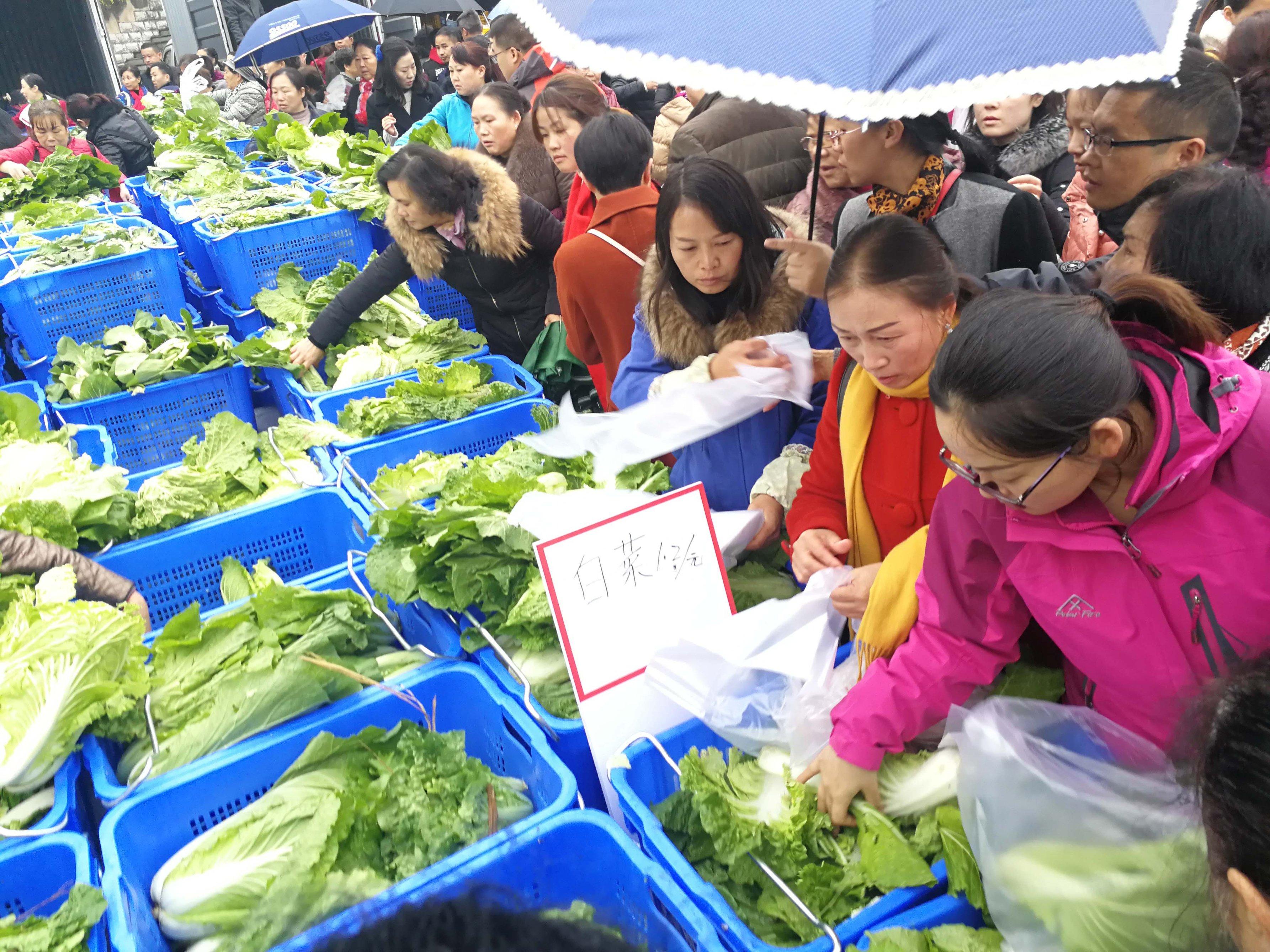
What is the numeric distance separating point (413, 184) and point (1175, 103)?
281 cm

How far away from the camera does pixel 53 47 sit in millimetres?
18625

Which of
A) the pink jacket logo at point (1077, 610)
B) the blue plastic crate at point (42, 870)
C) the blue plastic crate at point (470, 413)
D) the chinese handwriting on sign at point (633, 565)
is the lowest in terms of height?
the blue plastic crate at point (42, 870)

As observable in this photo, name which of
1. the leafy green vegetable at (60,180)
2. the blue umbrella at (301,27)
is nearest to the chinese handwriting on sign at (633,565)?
the leafy green vegetable at (60,180)

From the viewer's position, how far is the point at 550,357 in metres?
3.90

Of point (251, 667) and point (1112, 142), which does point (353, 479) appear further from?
point (1112, 142)

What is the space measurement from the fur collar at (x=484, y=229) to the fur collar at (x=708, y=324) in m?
1.54

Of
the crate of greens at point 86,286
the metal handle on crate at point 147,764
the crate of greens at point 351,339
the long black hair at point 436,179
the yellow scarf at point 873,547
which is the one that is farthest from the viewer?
the crate of greens at point 86,286

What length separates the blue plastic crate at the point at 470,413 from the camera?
3479 mm

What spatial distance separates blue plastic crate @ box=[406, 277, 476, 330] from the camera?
5.02m

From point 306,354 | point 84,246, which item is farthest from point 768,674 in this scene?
point 84,246

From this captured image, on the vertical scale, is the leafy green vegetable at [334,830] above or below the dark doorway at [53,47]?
below

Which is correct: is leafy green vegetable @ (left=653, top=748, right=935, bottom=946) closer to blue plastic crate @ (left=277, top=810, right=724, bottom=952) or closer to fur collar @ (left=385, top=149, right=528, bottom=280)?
blue plastic crate @ (left=277, top=810, right=724, bottom=952)

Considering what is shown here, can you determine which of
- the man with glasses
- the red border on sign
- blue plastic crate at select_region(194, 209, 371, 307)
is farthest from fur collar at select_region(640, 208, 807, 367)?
blue plastic crate at select_region(194, 209, 371, 307)

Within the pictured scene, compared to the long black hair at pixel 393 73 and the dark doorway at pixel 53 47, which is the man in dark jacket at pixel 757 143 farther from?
the dark doorway at pixel 53 47
